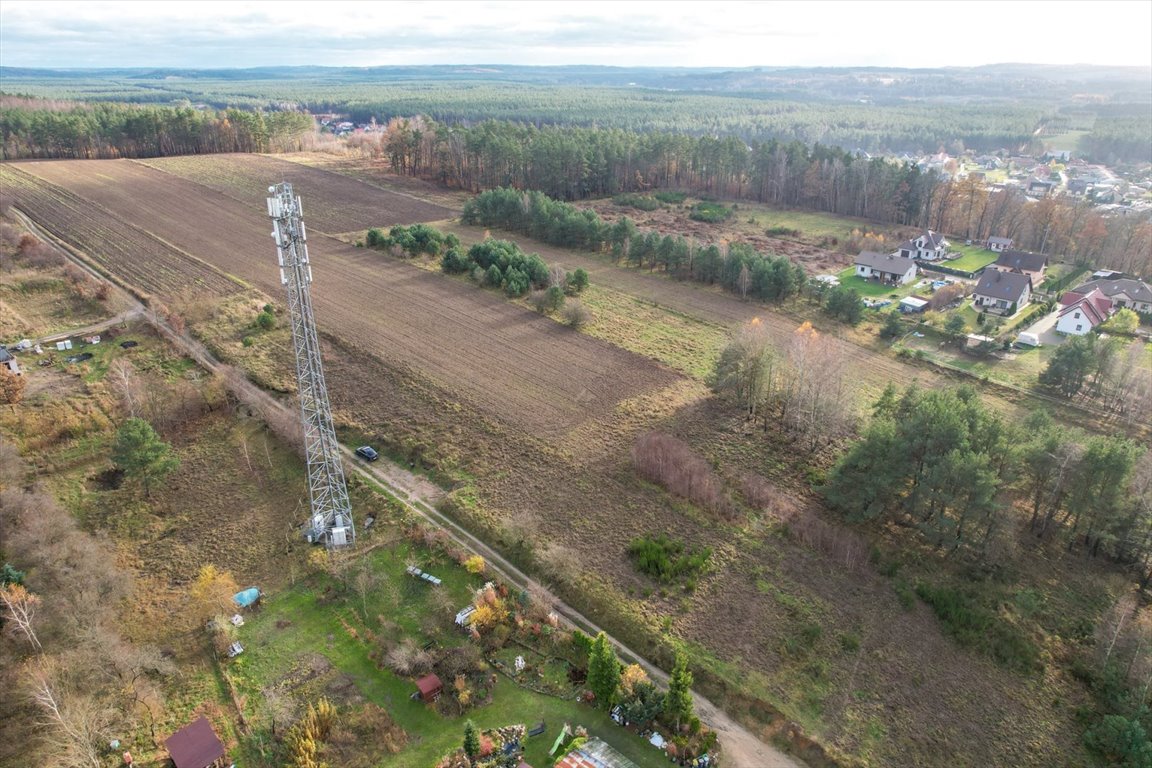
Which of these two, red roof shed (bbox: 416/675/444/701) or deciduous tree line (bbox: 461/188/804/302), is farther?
deciduous tree line (bbox: 461/188/804/302)

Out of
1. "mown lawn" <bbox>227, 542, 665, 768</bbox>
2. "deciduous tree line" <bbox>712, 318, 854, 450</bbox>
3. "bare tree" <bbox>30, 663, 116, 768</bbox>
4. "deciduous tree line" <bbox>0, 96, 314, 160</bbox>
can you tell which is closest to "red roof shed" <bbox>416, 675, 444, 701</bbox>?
"mown lawn" <bbox>227, 542, 665, 768</bbox>

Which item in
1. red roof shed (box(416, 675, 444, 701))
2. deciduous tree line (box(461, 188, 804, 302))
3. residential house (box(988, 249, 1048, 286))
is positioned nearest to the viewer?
red roof shed (box(416, 675, 444, 701))

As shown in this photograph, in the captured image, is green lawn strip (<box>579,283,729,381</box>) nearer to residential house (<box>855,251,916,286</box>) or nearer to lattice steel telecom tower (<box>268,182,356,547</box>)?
residential house (<box>855,251,916,286</box>)

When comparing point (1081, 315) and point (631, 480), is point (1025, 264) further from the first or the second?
point (631, 480)

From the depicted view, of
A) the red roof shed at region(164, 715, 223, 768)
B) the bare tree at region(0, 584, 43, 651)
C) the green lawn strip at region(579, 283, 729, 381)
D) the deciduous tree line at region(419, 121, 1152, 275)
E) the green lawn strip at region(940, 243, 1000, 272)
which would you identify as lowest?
the red roof shed at region(164, 715, 223, 768)

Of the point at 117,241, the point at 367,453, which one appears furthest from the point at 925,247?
the point at 117,241

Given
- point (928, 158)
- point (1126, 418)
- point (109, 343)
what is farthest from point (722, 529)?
point (928, 158)
